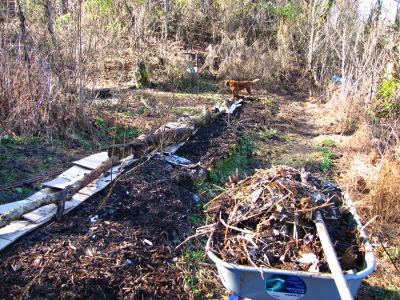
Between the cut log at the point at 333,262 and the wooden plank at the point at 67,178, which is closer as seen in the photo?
the cut log at the point at 333,262

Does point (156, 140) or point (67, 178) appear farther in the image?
point (156, 140)

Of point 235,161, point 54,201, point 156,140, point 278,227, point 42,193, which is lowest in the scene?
point 235,161

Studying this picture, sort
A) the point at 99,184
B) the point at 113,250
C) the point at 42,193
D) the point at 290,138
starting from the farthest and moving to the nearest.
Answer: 1. the point at 290,138
2. the point at 99,184
3. the point at 42,193
4. the point at 113,250

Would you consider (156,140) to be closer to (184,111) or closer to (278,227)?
(278,227)

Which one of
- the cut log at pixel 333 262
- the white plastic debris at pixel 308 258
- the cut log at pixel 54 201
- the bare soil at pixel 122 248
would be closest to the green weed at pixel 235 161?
the bare soil at pixel 122 248

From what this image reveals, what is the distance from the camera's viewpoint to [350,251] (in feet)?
8.29

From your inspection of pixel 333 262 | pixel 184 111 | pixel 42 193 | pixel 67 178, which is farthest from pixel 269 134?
pixel 333 262

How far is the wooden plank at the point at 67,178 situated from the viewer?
425 centimetres

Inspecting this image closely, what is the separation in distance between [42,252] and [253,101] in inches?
376

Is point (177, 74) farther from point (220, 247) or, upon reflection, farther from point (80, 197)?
point (220, 247)

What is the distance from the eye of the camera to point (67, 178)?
14.8 ft

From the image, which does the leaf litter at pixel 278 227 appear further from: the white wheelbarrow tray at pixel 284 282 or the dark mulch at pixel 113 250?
the dark mulch at pixel 113 250

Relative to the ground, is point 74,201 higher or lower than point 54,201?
lower

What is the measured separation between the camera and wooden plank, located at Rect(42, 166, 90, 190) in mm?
4250
